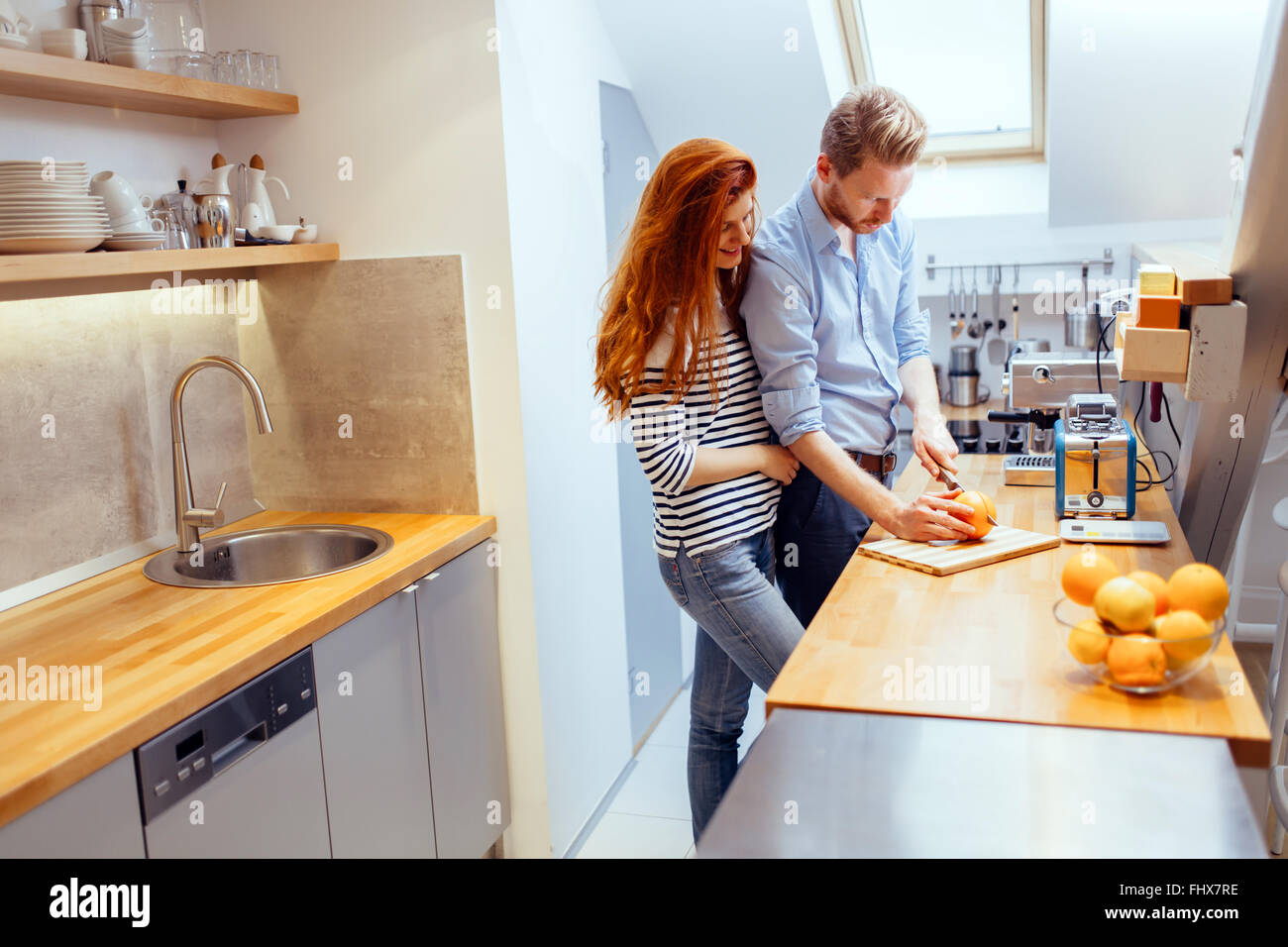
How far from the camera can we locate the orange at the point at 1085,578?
1379 millimetres

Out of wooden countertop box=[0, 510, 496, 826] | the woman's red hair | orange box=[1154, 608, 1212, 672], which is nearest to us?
orange box=[1154, 608, 1212, 672]

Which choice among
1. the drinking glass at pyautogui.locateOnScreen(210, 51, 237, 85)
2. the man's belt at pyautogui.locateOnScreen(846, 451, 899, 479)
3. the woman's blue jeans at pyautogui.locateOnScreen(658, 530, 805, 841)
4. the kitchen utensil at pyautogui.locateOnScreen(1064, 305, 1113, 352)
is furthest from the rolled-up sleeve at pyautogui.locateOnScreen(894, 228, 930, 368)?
the kitchen utensil at pyautogui.locateOnScreen(1064, 305, 1113, 352)

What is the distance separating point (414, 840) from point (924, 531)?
Result: 1.17 m

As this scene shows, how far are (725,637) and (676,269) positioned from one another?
645 millimetres

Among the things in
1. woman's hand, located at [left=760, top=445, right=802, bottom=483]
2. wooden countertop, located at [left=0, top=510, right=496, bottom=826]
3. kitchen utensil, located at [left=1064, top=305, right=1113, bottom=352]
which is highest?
kitchen utensil, located at [left=1064, top=305, right=1113, bottom=352]

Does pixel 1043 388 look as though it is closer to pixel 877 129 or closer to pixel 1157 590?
pixel 877 129

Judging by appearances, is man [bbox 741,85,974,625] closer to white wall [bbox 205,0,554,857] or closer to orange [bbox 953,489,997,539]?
orange [bbox 953,489,997,539]

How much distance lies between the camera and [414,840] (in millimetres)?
2145

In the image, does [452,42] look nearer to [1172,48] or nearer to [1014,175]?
[1172,48]

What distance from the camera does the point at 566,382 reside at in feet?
8.52

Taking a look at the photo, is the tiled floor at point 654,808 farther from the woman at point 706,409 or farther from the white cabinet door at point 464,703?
→ the woman at point 706,409

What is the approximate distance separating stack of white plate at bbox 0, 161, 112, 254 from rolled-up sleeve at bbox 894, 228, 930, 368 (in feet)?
5.00

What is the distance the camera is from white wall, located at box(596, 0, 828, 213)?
287 centimetres

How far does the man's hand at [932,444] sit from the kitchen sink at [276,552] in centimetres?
111
